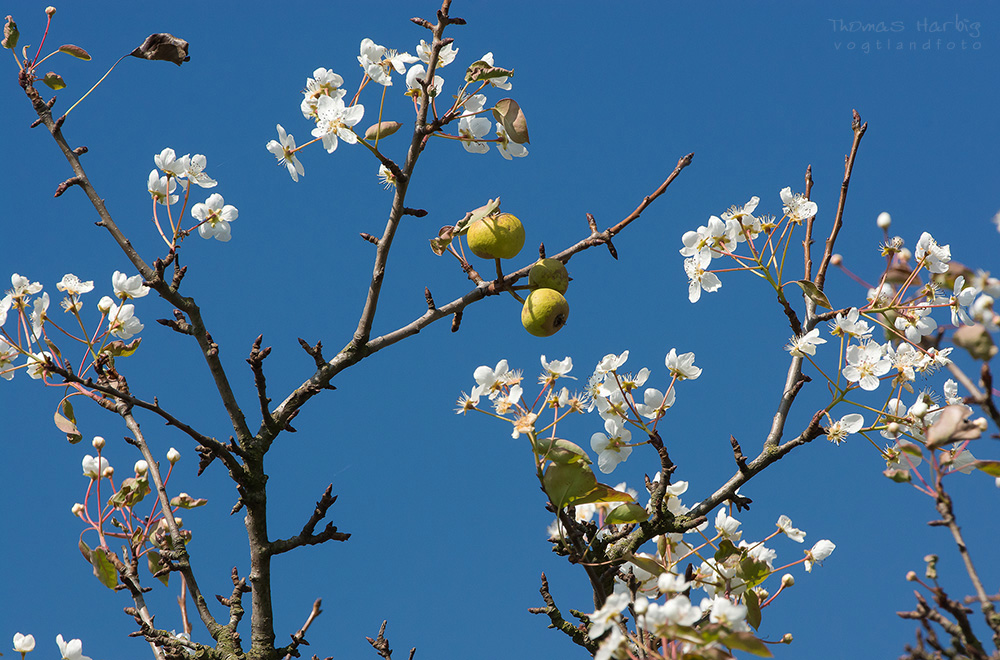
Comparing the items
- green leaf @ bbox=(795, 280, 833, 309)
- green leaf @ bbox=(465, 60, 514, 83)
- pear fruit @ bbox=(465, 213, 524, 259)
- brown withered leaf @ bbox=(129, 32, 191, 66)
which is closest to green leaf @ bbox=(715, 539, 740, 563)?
green leaf @ bbox=(795, 280, 833, 309)

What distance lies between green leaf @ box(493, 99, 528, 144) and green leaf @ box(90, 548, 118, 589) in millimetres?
2687

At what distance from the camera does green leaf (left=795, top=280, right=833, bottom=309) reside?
12.1 feet

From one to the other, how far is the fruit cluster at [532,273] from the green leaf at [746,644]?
159cm

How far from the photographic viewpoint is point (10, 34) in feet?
12.5

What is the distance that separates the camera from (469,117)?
388cm

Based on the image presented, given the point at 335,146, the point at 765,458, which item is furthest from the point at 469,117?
the point at 765,458

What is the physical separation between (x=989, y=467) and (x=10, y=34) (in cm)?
426

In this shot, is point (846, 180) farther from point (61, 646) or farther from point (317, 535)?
point (61, 646)

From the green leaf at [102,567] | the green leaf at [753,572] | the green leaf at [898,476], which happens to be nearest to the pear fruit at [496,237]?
the green leaf at [753,572]

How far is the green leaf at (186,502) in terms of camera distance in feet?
14.7

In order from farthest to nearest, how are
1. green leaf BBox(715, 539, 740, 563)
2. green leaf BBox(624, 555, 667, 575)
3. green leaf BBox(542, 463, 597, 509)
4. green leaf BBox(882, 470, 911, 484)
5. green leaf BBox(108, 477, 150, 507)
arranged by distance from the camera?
green leaf BBox(108, 477, 150, 507), green leaf BBox(715, 539, 740, 563), green leaf BBox(624, 555, 667, 575), green leaf BBox(542, 463, 597, 509), green leaf BBox(882, 470, 911, 484)

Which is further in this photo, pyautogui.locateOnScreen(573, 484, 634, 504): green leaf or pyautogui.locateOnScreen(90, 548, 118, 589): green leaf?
pyautogui.locateOnScreen(90, 548, 118, 589): green leaf

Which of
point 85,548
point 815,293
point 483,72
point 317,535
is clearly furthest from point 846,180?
point 85,548

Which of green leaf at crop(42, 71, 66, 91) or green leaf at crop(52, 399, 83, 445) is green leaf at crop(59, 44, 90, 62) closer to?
green leaf at crop(42, 71, 66, 91)
